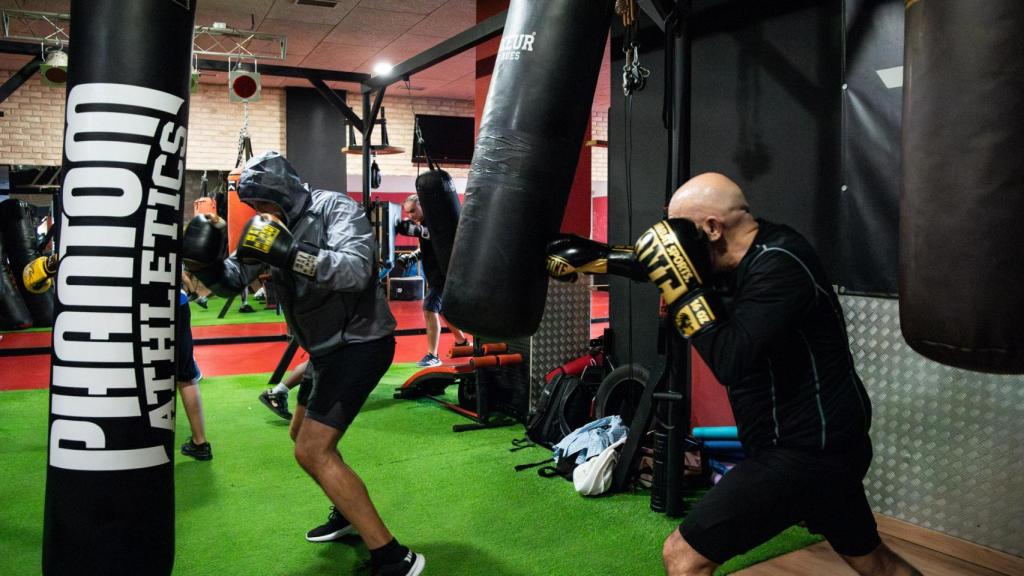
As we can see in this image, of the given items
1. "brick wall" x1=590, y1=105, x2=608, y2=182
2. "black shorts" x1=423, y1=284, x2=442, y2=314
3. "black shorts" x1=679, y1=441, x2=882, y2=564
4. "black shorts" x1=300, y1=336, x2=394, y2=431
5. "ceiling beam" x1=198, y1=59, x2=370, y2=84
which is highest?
"brick wall" x1=590, y1=105, x2=608, y2=182

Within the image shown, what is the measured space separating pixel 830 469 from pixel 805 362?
11.2 inches

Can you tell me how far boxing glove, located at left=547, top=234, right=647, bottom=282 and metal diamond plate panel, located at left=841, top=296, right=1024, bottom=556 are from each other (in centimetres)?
164

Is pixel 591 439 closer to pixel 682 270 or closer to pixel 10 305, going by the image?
pixel 682 270

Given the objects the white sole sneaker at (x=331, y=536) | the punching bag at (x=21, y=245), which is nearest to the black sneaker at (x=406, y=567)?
the white sole sneaker at (x=331, y=536)

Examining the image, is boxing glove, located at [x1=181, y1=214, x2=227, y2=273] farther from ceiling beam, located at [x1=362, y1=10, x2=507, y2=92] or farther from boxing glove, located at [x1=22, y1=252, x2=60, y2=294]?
ceiling beam, located at [x1=362, y1=10, x2=507, y2=92]

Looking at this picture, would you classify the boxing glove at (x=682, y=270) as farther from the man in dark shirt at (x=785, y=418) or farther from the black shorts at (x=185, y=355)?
the black shorts at (x=185, y=355)

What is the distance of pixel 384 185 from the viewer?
49.3ft

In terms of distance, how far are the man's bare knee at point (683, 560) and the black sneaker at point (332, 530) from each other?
5.35 feet

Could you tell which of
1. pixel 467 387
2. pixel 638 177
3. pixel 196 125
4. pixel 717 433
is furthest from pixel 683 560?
pixel 196 125

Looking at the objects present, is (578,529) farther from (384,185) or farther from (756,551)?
(384,185)

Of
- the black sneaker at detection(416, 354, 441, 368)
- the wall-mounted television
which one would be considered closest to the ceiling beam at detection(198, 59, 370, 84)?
the black sneaker at detection(416, 354, 441, 368)

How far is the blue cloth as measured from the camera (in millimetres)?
3992

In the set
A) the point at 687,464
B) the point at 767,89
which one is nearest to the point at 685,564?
the point at 687,464

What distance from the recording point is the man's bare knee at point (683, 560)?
192 cm
